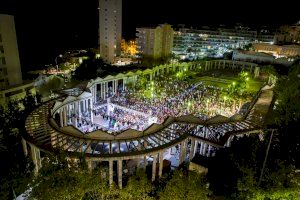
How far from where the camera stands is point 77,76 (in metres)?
50.8

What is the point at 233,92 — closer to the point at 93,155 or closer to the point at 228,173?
the point at 228,173

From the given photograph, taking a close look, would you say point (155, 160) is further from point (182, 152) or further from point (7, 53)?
point (7, 53)

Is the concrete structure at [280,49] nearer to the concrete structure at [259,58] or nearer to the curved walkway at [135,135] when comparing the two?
the concrete structure at [259,58]

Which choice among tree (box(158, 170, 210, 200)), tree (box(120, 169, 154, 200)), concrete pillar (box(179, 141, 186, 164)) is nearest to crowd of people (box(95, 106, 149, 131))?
concrete pillar (box(179, 141, 186, 164))

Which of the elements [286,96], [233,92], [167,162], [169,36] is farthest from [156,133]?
[169,36]

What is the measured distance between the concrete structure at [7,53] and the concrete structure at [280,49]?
59.6 meters

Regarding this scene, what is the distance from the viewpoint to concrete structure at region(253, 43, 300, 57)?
66.4 metres

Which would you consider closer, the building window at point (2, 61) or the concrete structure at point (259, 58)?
the building window at point (2, 61)

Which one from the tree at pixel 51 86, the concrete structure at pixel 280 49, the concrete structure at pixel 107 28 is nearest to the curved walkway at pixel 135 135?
the tree at pixel 51 86

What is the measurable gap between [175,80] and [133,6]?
257 ft

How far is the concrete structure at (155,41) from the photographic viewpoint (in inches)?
2717

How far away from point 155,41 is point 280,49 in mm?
32586

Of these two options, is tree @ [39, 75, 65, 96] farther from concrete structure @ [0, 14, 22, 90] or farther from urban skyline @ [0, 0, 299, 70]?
urban skyline @ [0, 0, 299, 70]

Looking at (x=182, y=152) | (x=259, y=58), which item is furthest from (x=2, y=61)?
(x=259, y=58)
